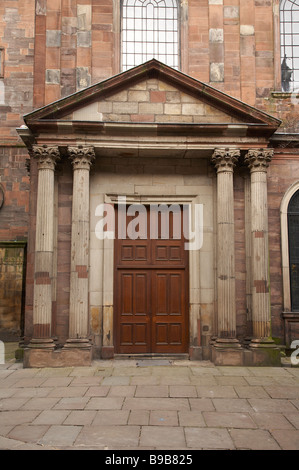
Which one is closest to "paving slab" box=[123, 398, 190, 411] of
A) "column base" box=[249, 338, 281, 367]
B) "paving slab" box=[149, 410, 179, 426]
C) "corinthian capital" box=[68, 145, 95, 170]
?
"paving slab" box=[149, 410, 179, 426]

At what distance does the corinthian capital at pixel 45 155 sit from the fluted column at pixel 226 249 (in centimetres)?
361

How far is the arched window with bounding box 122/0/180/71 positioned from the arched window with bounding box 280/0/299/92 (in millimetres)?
2854

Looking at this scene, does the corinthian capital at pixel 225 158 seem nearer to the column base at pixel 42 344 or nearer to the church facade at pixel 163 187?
the church facade at pixel 163 187

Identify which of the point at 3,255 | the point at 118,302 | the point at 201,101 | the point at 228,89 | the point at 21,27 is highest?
the point at 21,27

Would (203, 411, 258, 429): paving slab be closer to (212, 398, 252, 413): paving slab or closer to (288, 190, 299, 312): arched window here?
(212, 398, 252, 413): paving slab

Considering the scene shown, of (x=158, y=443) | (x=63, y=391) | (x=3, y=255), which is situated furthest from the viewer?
(x=3, y=255)

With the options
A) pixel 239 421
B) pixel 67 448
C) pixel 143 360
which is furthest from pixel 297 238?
pixel 67 448

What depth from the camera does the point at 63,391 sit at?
7004mm

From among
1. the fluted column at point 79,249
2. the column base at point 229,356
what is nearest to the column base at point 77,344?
the fluted column at point 79,249

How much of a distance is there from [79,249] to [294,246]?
5.24m

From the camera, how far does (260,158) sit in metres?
9.48

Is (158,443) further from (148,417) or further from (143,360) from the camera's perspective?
(143,360)
